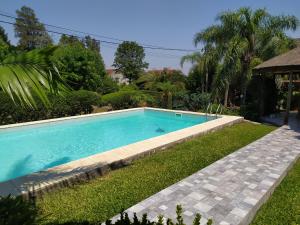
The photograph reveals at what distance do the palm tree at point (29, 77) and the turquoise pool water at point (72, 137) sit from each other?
6752 millimetres

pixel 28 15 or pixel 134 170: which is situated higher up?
pixel 28 15

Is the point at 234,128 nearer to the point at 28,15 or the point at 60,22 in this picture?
the point at 60,22

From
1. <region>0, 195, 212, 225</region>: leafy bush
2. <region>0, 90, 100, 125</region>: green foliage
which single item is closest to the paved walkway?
<region>0, 195, 212, 225</region>: leafy bush

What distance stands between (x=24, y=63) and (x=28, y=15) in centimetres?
5925

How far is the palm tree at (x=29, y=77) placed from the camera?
6.19ft

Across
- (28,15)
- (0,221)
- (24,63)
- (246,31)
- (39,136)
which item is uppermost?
(28,15)

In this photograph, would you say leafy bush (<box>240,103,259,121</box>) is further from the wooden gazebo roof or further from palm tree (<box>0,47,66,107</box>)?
palm tree (<box>0,47,66,107</box>)

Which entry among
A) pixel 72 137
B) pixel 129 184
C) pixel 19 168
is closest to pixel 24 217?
pixel 129 184

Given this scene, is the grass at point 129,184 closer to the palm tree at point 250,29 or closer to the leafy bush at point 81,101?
the palm tree at point 250,29

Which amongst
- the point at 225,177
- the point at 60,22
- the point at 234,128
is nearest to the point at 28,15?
the point at 60,22

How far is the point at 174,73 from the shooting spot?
27.4 m

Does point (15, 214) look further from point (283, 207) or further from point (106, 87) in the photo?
point (106, 87)


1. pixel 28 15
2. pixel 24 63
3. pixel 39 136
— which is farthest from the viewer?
pixel 28 15

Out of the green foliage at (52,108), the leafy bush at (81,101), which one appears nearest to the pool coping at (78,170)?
the green foliage at (52,108)
